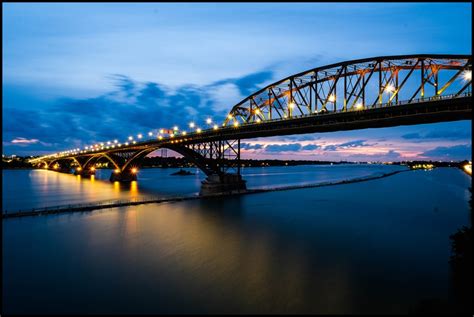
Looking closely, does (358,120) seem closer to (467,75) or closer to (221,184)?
(467,75)

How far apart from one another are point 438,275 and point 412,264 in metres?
2.12

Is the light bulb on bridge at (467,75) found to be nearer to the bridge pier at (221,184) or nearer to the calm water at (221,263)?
the calm water at (221,263)

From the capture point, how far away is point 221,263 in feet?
66.7

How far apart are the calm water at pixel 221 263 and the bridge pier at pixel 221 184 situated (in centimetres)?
1750

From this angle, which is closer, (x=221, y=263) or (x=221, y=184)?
(x=221, y=263)

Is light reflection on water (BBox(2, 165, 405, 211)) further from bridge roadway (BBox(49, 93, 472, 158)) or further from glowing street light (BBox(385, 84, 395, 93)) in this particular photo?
glowing street light (BBox(385, 84, 395, 93))

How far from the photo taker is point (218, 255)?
22.0 metres

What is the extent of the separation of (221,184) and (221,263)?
34750mm

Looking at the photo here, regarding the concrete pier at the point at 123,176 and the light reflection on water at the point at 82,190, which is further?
the concrete pier at the point at 123,176

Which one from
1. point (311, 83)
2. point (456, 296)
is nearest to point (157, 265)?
point (456, 296)

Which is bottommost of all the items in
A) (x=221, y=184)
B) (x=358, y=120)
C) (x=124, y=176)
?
(x=221, y=184)

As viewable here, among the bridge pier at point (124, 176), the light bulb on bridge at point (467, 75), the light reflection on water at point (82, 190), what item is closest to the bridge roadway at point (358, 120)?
the light bulb on bridge at point (467, 75)

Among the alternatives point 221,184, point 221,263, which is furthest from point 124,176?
point 221,263

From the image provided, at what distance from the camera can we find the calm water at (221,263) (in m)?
14.8
